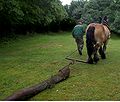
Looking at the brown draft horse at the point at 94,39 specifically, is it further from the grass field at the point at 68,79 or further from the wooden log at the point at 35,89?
the wooden log at the point at 35,89

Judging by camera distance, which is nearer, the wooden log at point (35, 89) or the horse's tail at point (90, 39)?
the wooden log at point (35, 89)

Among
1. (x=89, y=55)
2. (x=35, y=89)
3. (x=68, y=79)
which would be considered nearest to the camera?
(x=35, y=89)

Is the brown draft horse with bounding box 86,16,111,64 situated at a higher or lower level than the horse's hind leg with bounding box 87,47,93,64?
higher

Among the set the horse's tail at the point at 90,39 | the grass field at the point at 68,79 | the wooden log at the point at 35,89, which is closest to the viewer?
the wooden log at the point at 35,89

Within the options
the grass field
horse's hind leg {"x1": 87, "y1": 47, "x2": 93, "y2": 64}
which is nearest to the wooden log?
the grass field

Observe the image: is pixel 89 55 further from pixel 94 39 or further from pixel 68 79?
pixel 68 79

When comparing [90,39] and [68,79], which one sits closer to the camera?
[68,79]

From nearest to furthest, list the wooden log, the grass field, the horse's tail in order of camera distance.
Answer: the wooden log < the grass field < the horse's tail

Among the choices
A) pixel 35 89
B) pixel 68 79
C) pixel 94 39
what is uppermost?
pixel 94 39

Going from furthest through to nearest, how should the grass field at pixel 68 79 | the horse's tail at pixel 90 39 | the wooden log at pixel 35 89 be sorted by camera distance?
the horse's tail at pixel 90 39
the grass field at pixel 68 79
the wooden log at pixel 35 89

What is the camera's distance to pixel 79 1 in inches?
2822

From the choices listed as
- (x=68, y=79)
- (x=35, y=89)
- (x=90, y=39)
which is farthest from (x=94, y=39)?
(x=35, y=89)

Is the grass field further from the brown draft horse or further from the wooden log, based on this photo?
the brown draft horse

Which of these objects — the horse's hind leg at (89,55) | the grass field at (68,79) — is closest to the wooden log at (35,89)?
the grass field at (68,79)
